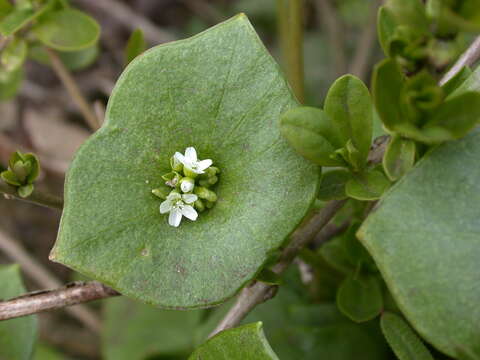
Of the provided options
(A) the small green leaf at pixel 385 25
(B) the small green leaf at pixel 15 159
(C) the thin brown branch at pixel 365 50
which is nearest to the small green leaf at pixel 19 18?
(B) the small green leaf at pixel 15 159

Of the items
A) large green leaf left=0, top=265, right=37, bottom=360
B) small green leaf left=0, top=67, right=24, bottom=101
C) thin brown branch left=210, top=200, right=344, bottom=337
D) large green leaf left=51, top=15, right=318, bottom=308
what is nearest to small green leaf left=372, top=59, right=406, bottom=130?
large green leaf left=51, top=15, right=318, bottom=308

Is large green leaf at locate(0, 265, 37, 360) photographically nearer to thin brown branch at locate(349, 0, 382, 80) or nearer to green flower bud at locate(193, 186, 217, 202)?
green flower bud at locate(193, 186, 217, 202)

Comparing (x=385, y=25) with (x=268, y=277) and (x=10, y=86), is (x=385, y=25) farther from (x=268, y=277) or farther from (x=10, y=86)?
(x=10, y=86)

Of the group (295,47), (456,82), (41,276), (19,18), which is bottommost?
(41,276)

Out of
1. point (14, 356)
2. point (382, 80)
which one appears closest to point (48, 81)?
point (14, 356)

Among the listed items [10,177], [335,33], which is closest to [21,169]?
[10,177]

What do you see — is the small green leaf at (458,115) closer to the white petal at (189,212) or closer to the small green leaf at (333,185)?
the small green leaf at (333,185)

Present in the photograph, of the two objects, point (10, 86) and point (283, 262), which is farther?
point (10, 86)

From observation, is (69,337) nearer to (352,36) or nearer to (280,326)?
(280,326)
